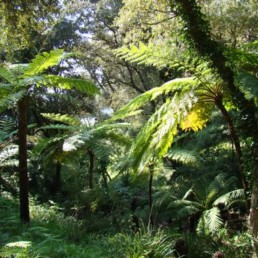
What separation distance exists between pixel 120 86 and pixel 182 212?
506 inches

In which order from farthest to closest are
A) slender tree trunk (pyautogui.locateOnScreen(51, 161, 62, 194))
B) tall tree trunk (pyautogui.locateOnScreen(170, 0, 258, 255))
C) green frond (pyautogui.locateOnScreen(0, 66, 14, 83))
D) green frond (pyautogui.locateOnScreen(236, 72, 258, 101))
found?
slender tree trunk (pyautogui.locateOnScreen(51, 161, 62, 194))
green frond (pyautogui.locateOnScreen(0, 66, 14, 83))
tall tree trunk (pyautogui.locateOnScreen(170, 0, 258, 255))
green frond (pyautogui.locateOnScreen(236, 72, 258, 101))

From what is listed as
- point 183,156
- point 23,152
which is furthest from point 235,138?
point 23,152

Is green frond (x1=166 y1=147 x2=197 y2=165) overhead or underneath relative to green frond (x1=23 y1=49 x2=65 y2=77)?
underneath

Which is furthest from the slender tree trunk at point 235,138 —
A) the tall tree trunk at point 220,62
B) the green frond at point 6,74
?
the green frond at point 6,74

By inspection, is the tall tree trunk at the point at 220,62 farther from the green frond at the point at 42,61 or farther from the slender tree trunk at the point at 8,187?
the slender tree trunk at the point at 8,187

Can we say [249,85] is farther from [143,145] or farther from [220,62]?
[143,145]

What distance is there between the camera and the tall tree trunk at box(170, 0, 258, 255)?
13.3ft

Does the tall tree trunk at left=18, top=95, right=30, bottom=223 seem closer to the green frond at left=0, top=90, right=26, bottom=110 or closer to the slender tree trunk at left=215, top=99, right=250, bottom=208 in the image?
the green frond at left=0, top=90, right=26, bottom=110

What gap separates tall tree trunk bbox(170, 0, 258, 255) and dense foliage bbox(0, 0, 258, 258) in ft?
0.04

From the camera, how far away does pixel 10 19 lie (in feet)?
21.0

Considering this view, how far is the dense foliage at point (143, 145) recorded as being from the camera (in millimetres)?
4238

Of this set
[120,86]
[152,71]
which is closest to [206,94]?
[152,71]

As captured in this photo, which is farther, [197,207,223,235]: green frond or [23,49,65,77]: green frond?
[197,207,223,235]: green frond

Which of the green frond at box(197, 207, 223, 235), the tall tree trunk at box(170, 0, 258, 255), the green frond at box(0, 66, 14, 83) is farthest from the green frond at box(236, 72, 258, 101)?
the green frond at box(0, 66, 14, 83)
